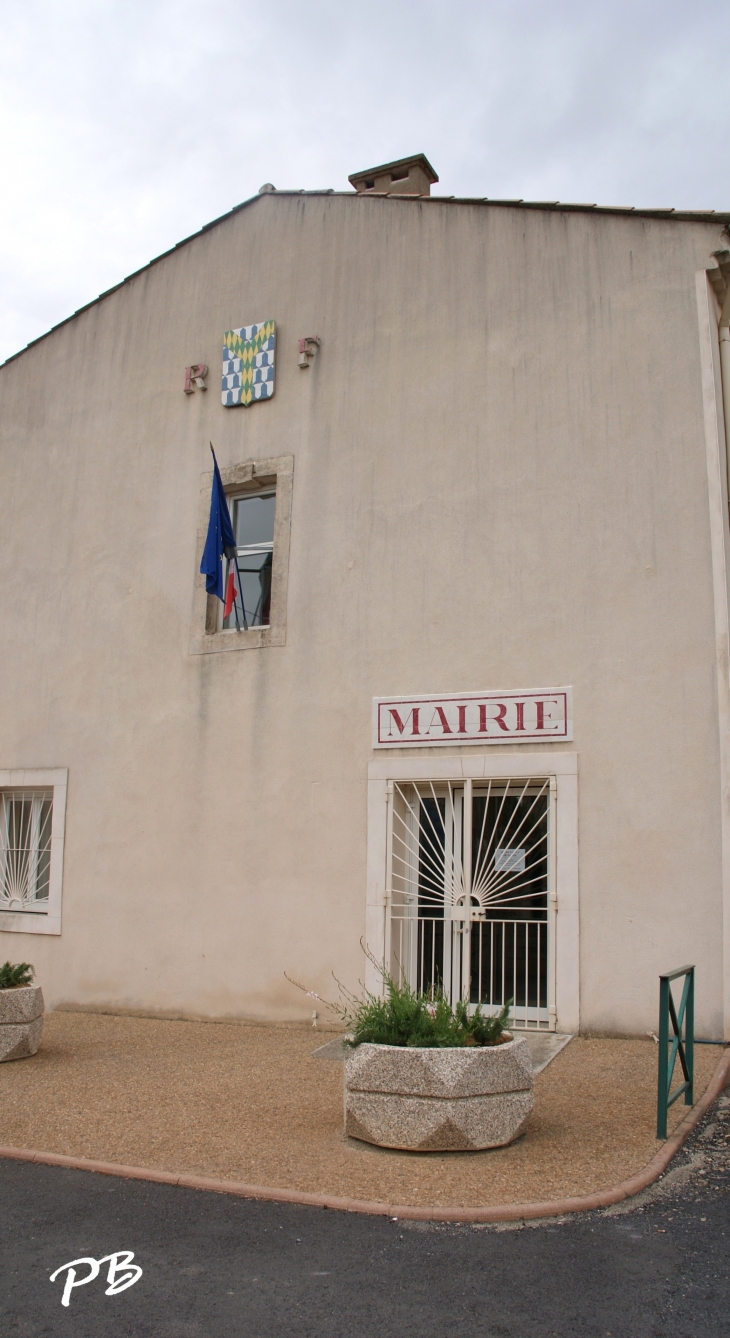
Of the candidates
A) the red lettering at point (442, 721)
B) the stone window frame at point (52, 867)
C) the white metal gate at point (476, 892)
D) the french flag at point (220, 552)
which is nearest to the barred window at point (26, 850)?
the stone window frame at point (52, 867)

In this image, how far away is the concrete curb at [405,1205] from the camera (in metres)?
4.37

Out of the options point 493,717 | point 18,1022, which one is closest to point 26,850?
point 18,1022

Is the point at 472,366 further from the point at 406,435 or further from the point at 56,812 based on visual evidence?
the point at 56,812

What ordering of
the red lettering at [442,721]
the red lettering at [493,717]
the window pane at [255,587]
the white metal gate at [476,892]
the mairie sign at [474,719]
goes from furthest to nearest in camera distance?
the window pane at [255,587]
the red lettering at [442,721]
the red lettering at [493,717]
the mairie sign at [474,719]
the white metal gate at [476,892]

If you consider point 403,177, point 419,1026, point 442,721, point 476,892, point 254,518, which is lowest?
point 419,1026

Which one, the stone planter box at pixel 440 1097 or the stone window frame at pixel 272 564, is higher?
the stone window frame at pixel 272 564

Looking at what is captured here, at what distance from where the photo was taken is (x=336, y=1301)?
12.1 ft

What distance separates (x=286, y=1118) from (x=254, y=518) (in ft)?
19.8

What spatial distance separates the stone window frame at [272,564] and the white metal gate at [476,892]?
204cm

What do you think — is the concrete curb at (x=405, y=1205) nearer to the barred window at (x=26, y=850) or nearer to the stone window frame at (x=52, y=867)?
the stone window frame at (x=52, y=867)

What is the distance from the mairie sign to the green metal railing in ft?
8.20

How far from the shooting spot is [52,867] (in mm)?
10539

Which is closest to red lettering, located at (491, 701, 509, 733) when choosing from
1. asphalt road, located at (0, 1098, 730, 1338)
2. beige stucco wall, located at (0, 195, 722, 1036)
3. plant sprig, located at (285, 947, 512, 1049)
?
beige stucco wall, located at (0, 195, 722, 1036)

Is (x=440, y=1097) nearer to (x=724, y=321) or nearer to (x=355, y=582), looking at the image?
(x=355, y=582)
